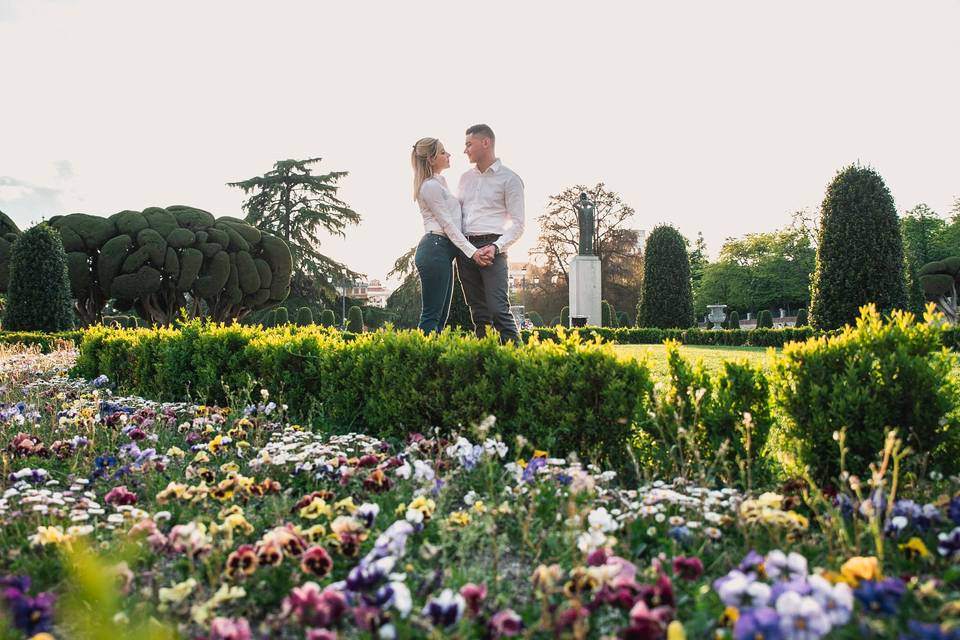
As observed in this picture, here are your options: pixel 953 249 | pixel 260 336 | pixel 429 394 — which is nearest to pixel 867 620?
pixel 429 394

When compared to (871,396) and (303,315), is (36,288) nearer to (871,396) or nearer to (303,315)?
(303,315)

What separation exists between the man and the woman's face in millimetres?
193

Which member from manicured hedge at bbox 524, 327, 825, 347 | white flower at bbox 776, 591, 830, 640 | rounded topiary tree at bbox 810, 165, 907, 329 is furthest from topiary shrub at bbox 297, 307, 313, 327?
white flower at bbox 776, 591, 830, 640

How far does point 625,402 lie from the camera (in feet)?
12.2

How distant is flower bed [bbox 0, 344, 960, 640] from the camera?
66.2 inches

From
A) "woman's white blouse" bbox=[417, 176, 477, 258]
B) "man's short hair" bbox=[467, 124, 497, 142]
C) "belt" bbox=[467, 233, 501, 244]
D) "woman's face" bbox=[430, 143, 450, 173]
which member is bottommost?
"belt" bbox=[467, 233, 501, 244]

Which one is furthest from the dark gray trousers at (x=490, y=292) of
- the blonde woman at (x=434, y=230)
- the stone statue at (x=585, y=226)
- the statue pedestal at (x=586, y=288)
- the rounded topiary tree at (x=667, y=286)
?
the stone statue at (x=585, y=226)

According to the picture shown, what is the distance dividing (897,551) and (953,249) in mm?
46341

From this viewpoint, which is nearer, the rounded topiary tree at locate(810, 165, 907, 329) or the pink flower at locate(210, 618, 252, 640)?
the pink flower at locate(210, 618, 252, 640)

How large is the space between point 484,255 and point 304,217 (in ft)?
84.8

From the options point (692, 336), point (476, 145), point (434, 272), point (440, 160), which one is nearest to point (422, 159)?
point (440, 160)

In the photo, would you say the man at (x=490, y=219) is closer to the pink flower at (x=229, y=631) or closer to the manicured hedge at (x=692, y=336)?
the pink flower at (x=229, y=631)

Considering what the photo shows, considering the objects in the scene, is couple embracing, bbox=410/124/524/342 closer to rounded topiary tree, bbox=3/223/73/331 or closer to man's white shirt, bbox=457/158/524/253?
man's white shirt, bbox=457/158/524/253

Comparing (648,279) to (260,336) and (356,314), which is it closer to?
(356,314)
